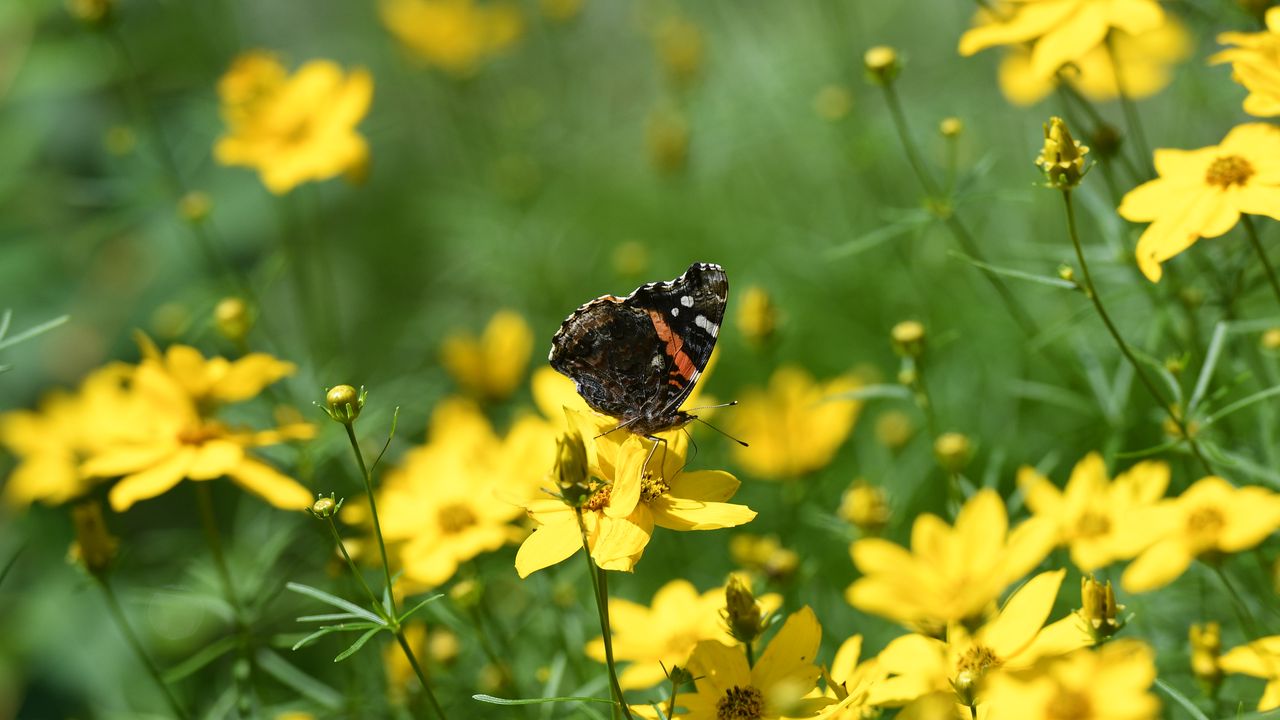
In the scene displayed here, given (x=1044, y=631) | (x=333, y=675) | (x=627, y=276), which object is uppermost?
(x=1044, y=631)

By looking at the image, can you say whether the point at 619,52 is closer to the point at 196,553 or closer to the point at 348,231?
the point at 348,231

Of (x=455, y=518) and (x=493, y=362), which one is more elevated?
(x=455, y=518)

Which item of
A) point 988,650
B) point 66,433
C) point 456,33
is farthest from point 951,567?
point 456,33

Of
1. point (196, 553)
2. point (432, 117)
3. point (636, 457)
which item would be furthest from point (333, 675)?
point (432, 117)

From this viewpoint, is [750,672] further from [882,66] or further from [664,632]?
[882,66]

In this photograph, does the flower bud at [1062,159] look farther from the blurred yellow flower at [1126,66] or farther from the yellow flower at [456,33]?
the yellow flower at [456,33]

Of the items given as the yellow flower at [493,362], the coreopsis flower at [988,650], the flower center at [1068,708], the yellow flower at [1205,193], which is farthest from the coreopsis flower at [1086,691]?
the yellow flower at [493,362]

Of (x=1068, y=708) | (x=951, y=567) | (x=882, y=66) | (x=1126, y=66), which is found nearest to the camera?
(x=1068, y=708)
